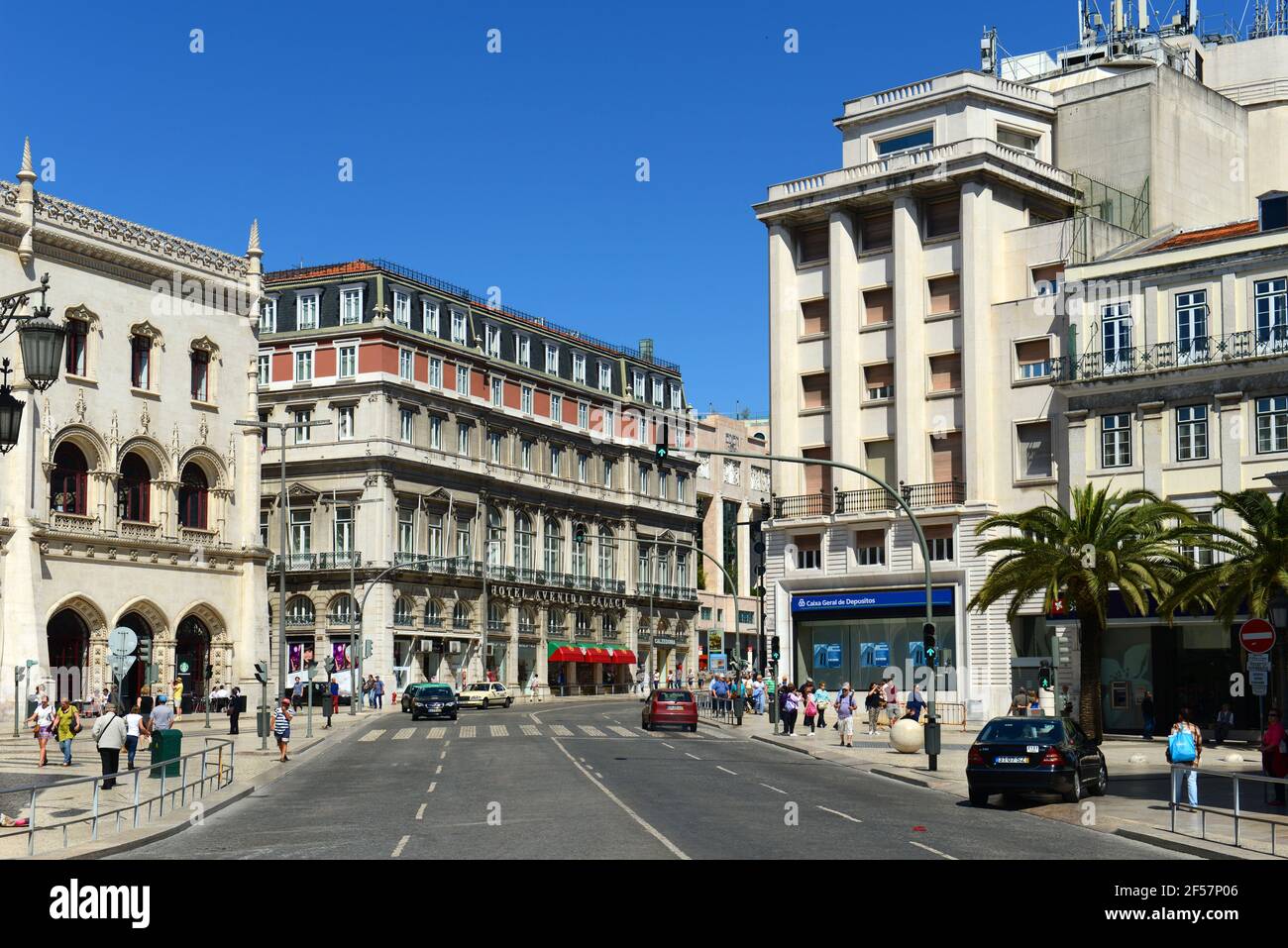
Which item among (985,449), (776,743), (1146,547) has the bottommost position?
(776,743)

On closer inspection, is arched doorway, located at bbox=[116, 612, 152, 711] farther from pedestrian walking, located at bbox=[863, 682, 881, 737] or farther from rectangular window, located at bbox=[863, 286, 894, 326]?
rectangular window, located at bbox=[863, 286, 894, 326]

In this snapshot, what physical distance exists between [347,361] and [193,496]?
74.0ft

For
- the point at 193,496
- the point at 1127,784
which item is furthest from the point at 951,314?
the point at 193,496

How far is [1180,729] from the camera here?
2677 cm

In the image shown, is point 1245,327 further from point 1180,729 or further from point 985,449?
point 1180,729

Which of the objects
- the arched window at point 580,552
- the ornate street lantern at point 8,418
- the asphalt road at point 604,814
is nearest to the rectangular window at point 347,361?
the arched window at point 580,552

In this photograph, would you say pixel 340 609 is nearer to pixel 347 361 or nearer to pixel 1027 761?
pixel 347 361

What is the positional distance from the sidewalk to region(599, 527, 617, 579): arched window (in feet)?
152

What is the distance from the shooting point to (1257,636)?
24.0 m

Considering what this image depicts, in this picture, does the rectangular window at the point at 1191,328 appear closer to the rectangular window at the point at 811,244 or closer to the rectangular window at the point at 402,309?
the rectangular window at the point at 811,244

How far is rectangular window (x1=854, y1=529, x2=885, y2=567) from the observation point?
191ft

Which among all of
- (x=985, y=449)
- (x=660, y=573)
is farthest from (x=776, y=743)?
(x=660, y=573)

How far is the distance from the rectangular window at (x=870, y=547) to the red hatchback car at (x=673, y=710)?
9494 mm

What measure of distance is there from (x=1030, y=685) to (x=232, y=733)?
26274 millimetres
